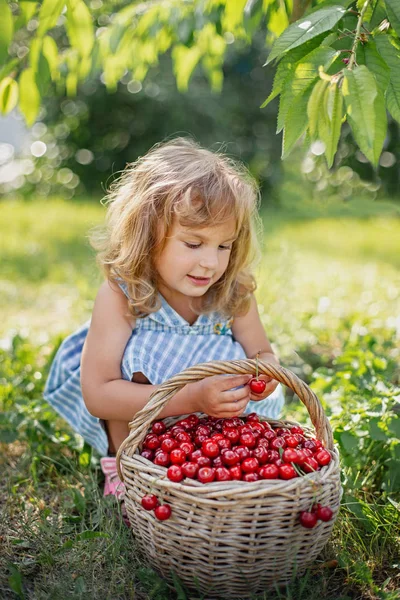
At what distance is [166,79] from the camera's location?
24.8 ft

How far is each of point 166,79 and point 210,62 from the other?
4.78m

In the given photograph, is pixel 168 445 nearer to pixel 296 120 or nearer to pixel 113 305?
pixel 113 305

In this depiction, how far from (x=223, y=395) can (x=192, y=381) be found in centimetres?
11

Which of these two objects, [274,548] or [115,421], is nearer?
[274,548]

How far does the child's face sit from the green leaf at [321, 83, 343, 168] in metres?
0.73

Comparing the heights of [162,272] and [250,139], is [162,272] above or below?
above

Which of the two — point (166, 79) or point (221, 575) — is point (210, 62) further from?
point (166, 79)

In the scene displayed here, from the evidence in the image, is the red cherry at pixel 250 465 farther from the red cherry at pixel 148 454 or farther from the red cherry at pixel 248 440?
the red cherry at pixel 148 454

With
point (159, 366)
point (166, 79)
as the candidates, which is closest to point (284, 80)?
point (159, 366)

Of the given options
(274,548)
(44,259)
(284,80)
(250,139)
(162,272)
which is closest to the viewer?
(284,80)

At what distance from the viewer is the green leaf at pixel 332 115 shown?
111 centimetres

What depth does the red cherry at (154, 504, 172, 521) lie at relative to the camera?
144 centimetres

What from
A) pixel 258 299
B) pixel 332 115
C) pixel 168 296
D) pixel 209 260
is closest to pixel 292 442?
pixel 209 260

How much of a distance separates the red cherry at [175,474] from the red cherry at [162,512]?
6cm
